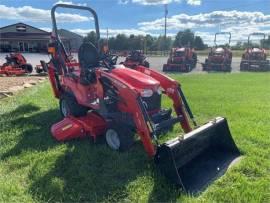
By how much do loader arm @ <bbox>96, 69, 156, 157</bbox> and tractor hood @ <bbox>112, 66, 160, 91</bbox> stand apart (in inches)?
7.7

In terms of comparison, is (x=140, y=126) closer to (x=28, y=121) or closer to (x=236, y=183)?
(x=236, y=183)

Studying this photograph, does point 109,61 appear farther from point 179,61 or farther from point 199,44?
point 199,44

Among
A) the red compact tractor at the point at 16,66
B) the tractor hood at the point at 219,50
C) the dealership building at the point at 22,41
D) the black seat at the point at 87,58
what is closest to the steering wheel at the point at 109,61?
the black seat at the point at 87,58

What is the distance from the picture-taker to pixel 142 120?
12.9 ft

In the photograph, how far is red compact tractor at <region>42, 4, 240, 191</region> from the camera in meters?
3.68

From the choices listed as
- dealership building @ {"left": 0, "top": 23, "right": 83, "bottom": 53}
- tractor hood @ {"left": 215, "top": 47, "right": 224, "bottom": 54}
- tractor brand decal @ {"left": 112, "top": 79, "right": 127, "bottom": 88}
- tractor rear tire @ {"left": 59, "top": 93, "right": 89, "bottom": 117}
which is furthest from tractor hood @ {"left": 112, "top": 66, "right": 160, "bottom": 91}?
dealership building @ {"left": 0, "top": 23, "right": 83, "bottom": 53}

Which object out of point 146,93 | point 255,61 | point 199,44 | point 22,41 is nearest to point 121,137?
point 146,93

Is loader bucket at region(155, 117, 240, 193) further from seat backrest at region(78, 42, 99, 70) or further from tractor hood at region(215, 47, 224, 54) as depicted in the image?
tractor hood at region(215, 47, 224, 54)

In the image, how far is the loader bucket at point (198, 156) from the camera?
134 inches

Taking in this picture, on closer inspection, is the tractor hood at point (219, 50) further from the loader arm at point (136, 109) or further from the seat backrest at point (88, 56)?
the loader arm at point (136, 109)

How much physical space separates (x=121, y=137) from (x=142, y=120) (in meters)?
0.62

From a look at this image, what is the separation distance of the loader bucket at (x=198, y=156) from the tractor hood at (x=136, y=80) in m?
0.93

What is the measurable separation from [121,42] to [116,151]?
3949 cm

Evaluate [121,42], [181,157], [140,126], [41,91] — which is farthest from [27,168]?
[121,42]
